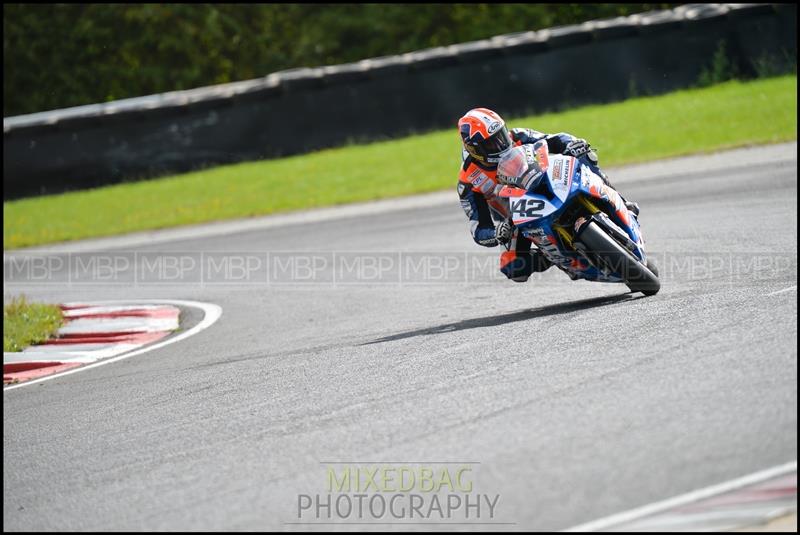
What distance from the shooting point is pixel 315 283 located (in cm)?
1239

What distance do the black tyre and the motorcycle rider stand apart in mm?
636

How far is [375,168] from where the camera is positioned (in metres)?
20.0

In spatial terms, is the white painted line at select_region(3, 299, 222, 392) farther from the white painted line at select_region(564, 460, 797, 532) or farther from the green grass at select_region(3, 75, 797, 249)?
the green grass at select_region(3, 75, 797, 249)

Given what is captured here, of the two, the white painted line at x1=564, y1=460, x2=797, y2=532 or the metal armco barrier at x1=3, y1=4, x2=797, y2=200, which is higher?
the metal armco barrier at x1=3, y1=4, x2=797, y2=200

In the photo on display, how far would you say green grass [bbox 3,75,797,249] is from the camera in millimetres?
18234

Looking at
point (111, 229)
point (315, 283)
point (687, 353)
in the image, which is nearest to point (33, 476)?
point (687, 353)

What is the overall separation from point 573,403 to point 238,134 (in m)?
17.0

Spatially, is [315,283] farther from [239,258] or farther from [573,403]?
[573,403]

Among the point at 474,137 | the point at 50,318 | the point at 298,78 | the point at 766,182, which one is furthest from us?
the point at 298,78

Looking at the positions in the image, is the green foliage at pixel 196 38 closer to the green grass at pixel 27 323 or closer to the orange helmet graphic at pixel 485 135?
the green grass at pixel 27 323

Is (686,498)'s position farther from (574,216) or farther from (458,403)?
(574,216)

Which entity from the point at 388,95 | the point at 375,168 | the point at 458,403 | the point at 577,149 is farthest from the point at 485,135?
the point at 388,95

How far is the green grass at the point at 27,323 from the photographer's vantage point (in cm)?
1060

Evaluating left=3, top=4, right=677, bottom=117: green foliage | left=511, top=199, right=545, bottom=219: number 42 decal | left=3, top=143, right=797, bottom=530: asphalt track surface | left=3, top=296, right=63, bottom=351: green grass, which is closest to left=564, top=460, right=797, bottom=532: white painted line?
left=3, top=143, right=797, bottom=530: asphalt track surface
